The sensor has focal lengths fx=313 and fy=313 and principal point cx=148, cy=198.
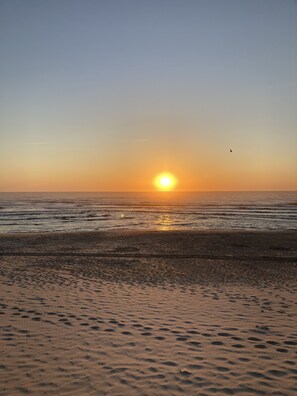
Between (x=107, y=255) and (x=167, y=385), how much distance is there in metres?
14.7

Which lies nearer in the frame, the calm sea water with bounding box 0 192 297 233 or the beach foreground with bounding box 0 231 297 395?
the beach foreground with bounding box 0 231 297 395

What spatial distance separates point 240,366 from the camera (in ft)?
21.0

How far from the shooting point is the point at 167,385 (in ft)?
18.9

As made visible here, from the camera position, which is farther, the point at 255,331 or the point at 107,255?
the point at 107,255

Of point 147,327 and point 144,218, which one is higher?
point 147,327

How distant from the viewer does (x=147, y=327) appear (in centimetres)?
831

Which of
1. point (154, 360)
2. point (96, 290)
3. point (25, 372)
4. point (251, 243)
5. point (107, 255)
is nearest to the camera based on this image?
point (25, 372)

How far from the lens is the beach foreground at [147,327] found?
5902 mm

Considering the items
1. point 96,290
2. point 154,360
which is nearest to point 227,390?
point 154,360

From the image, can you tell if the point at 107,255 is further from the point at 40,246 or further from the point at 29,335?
the point at 29,335

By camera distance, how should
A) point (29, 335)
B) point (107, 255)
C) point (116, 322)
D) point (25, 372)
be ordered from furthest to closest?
point (107, 255) < point (116, 322) < point (29, 335) < point (25, 372)

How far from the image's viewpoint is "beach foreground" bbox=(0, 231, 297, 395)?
19.4ft

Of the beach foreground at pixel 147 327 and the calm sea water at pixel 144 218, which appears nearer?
the beach foreground at pixel 147 327

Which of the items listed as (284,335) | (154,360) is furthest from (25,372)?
(284,335)
